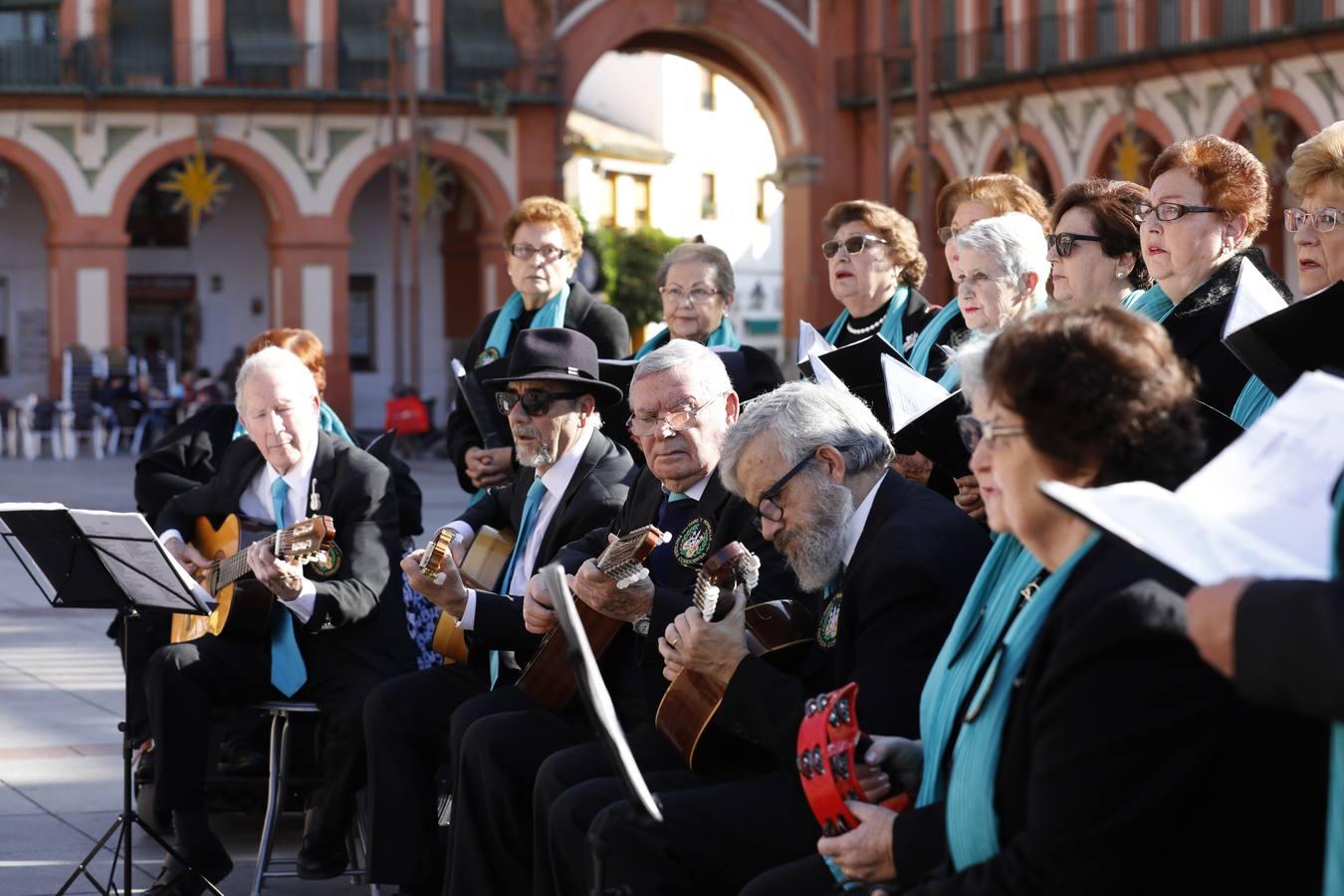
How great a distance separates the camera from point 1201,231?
17.3ft

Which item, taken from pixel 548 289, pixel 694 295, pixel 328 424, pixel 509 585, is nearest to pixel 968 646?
pixel 509 585

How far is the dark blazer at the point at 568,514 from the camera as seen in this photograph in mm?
6109

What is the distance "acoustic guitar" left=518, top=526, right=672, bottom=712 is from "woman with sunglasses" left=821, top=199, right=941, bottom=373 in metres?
2.06

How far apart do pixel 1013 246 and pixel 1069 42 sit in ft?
97.8

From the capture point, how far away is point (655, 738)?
Answer: 17.7 feet

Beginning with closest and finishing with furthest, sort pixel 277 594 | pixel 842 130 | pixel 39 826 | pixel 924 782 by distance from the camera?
pixel 924 782
pixel 277 594
pixel 39 826
pixel 842 130

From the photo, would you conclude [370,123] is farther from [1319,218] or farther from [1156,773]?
[1156,773]

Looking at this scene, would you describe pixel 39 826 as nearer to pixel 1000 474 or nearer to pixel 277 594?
pixel 277 594

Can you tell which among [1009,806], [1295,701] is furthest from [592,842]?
[1295,701]

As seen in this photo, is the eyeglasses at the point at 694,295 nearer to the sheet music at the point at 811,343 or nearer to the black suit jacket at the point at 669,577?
the sheet music at the point at 811,343

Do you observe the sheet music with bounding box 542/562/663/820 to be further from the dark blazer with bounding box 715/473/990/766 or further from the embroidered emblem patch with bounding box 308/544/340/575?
the embroidered emblem patch with bounding box 308/544/340/575

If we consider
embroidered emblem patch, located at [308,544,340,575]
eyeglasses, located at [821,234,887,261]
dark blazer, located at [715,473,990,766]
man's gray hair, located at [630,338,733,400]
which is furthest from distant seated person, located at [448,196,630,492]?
dark blazer, located at [715,473,990,766]

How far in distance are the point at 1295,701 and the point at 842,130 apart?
38323 mm

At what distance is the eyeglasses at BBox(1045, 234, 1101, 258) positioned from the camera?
589 centimetres
